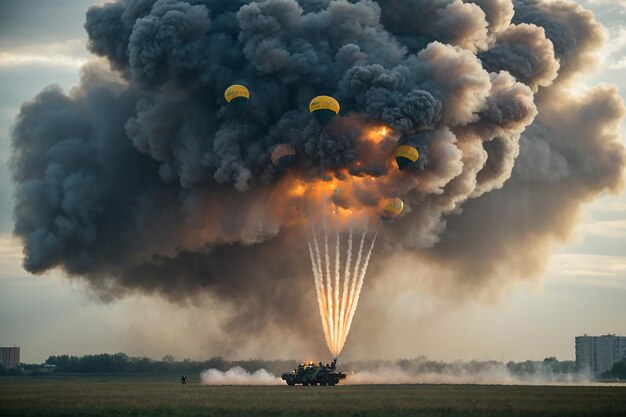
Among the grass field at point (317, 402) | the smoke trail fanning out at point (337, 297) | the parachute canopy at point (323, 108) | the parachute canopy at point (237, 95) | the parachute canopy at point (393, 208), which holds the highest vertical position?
the parachute canopy at point (237, 95)

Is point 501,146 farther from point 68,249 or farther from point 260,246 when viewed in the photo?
point 68,249

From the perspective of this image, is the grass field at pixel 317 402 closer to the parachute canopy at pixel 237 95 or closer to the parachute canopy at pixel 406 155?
the parachute canopy at pixel 406 155

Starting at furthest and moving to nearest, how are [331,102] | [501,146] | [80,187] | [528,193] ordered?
[528,193], [80,187], [501,146], [331,102]

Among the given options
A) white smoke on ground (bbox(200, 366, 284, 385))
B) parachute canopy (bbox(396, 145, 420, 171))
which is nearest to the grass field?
white smoke on ground (bbox(200, 366, 284, 385))

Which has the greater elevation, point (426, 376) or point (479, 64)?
point (479, 64)

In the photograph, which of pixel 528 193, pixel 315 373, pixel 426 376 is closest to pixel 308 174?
pixel 315 373

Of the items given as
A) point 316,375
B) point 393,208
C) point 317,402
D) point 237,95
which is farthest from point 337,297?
point 317,402

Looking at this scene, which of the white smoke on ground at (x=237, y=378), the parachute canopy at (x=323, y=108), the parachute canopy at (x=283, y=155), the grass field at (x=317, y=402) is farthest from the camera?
the white smoke on ground at (x=237, y=378)

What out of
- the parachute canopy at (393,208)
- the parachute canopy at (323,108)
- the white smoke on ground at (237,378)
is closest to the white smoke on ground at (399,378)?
the white smoke on ground at (237,378)

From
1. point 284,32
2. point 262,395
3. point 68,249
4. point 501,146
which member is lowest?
point 262,395
